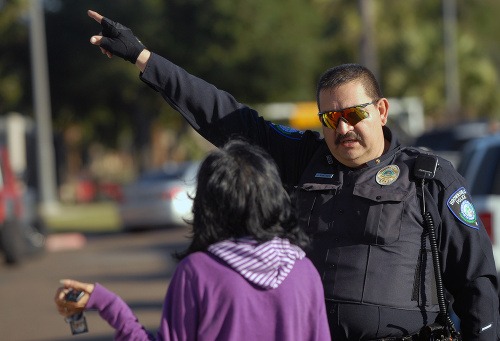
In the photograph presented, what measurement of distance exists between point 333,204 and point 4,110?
41.9m

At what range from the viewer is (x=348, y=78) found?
4.08 m

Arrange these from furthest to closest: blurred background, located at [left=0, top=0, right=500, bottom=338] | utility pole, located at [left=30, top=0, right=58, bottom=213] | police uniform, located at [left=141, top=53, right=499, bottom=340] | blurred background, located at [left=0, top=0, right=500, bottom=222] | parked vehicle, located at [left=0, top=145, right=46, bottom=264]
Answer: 1. blurred background, located at [left=0, top=0, right=500, bottom=222]
2. blurred background, located at [left=0, top=0, right=500, bottom=338]
3. utility pole, located at [left=30, top=0, right=58, bottom=213]
4. parked vehicle, located at [left=0, top=145, right=46, bottom=264]
5. police uniform, located at [left=141, top=53, right=499, bottom=340]

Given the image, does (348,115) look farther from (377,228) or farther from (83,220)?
(83,220)

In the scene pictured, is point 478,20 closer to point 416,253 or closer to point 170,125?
point 170,125

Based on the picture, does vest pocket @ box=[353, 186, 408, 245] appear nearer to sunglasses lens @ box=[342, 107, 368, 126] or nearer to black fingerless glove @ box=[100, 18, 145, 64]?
sunglasses lens @ box=[342, 107, 368, 126]

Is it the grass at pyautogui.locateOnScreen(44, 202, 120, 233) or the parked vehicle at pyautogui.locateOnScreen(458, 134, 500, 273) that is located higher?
the parked vehicle at pyautogui.locateOnScreen(458, 134, 500, 273)

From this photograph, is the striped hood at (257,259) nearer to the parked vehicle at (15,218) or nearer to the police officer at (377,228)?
the police officer at (377,228)

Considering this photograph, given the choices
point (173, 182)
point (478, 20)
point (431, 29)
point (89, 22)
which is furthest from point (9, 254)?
point (478, 20)

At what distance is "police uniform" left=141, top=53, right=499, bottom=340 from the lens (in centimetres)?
391

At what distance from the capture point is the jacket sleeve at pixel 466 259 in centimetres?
399

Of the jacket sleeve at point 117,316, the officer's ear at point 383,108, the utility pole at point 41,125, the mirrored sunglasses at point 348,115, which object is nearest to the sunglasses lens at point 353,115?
the mirrored sunglasses at point 348,115

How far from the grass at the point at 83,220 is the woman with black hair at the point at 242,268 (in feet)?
74.9

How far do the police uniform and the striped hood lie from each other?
2.43 ft

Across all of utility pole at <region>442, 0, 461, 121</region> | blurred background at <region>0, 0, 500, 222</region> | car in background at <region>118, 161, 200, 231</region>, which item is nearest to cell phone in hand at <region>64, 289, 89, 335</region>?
car in background at <region>118, 161, 200, 231</region>
